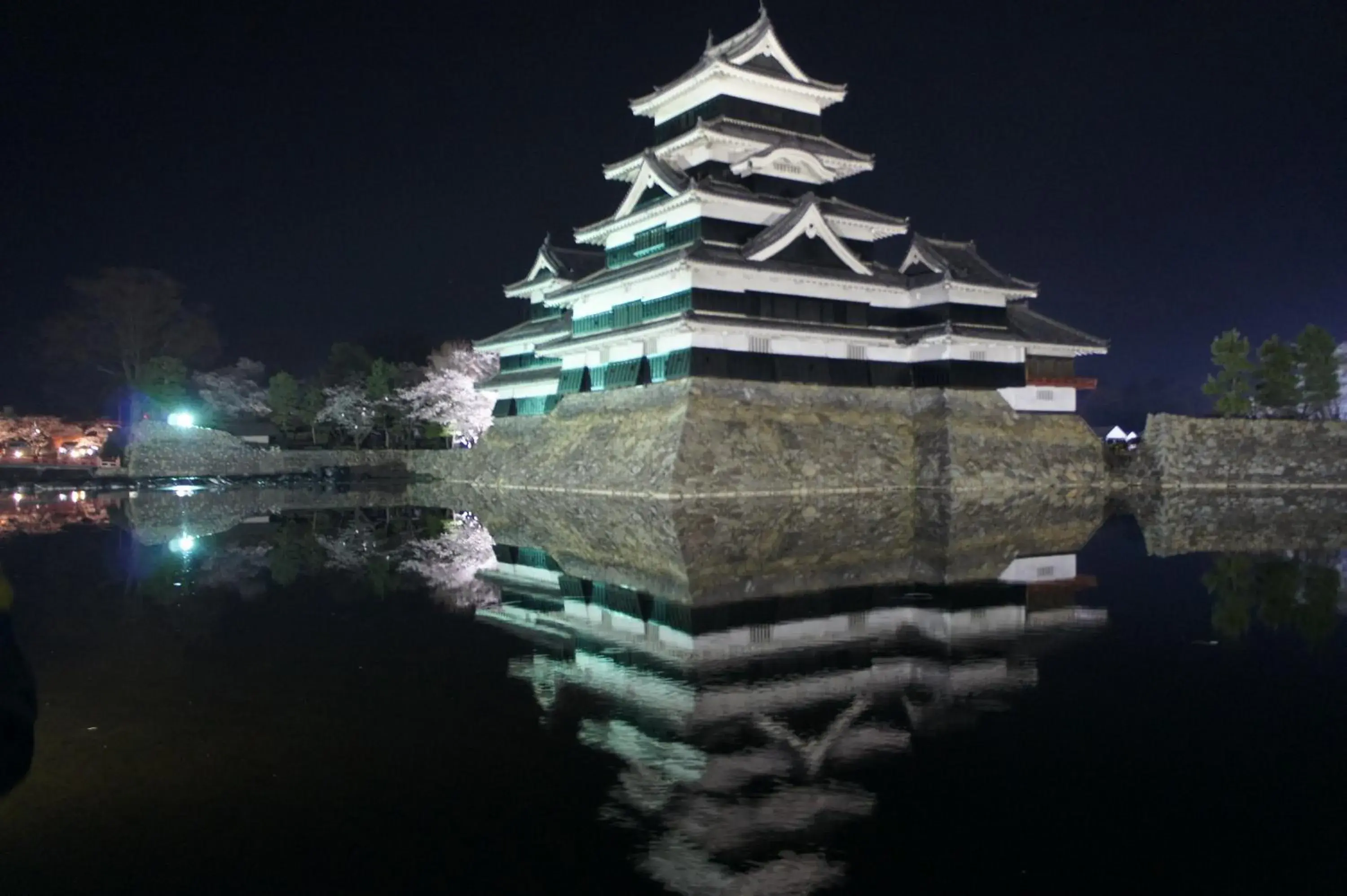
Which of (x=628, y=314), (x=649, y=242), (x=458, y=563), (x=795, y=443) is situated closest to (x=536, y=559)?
(x=458, y=563)

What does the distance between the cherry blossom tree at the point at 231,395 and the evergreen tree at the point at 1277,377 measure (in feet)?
193

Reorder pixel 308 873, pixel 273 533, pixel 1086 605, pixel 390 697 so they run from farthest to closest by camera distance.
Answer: pixel 273 533, pixel 1086 605, pixel 390 697, pixel 308 873

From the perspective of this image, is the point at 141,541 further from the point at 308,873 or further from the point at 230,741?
the point at 308,873

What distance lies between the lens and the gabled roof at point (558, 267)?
45.8 m

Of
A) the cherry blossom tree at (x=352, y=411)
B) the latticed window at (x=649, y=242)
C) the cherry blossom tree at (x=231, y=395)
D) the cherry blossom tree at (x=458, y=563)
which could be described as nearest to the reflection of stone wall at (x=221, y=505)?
the cherry blossom tree at (x=458, y=563)

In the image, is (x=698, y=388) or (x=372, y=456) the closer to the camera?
(x=698, y=388)

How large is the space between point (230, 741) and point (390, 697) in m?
1.56

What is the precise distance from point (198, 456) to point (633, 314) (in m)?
30.3

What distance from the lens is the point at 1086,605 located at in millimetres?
12812

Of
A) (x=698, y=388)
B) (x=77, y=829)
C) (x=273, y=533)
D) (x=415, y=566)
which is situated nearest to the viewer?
(x=77, y=829)

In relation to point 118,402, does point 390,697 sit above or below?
below

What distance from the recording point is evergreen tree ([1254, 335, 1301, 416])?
4300cm

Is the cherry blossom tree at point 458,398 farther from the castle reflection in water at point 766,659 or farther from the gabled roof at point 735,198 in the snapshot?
the castle reflection in water at point 766,659

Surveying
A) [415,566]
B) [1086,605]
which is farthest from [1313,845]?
[415,566]
